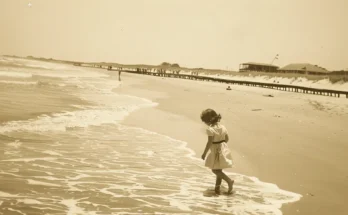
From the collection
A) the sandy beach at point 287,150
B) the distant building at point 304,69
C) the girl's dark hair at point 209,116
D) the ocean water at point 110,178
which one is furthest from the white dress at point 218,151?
the distant building at point 304,69

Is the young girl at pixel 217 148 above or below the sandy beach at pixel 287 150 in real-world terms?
above

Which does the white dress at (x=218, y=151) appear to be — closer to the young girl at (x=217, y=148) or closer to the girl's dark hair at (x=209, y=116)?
the young girl at (x=217, y=148)

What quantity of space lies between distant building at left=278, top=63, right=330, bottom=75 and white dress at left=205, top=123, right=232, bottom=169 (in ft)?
323

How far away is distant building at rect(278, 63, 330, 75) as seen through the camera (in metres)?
99.3

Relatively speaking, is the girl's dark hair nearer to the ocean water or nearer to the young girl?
the young girl

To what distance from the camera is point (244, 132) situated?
12.1 meters

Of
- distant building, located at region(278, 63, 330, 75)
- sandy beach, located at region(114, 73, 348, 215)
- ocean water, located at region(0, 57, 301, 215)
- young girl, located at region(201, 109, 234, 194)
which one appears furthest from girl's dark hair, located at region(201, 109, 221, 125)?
distant building, located at region(278, 63, 330, 75)

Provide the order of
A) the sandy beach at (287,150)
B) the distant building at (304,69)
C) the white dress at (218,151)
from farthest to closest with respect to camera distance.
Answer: the distant building at (304,69)
the sandy beach at (287,150)
the white dress at (218,151)

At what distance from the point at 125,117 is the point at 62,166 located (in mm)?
7881

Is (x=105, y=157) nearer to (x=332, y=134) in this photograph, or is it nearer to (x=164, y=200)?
(x=164, y=200)

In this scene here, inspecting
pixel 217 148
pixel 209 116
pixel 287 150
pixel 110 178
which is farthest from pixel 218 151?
pixel 287 150

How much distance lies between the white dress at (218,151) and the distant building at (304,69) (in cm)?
9833

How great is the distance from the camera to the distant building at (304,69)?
3908 inches

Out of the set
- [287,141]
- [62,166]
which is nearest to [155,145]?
[62,166]
